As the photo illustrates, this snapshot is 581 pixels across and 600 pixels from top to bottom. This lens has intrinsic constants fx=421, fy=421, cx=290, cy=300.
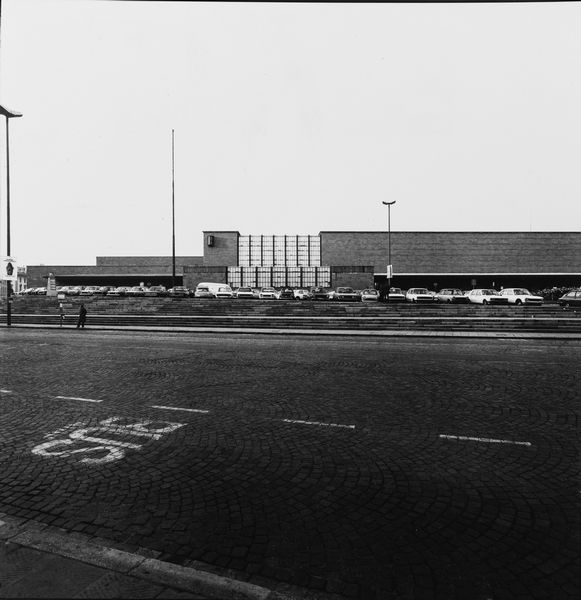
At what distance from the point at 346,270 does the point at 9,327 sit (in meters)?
39.4

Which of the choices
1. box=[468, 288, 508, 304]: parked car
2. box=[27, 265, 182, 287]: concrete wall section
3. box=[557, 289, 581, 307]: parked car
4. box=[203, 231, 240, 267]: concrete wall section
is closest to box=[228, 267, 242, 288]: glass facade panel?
box=[203, 231, 240, 267]: concrete wall section

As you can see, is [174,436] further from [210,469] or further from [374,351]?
[374,351]

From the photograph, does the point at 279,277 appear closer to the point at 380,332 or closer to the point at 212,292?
the point at 212,292

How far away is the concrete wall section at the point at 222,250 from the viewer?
60.8 m

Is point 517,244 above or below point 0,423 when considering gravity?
above

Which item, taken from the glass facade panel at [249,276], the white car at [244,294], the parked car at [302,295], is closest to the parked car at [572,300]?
the parked car at [302,295]

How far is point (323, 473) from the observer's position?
4836 mm

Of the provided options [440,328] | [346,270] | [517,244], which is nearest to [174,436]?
[440,328]

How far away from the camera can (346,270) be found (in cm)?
5606

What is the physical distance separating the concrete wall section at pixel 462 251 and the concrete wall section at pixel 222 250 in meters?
13.2

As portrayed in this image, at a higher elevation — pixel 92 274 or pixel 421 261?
pixel 421 261

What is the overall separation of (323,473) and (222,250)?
57626 mm

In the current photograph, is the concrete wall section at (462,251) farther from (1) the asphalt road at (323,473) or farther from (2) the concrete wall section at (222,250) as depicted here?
(1) the asphalt road at (323,473)

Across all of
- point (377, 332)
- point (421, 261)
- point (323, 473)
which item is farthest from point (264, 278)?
point (323, 473)
